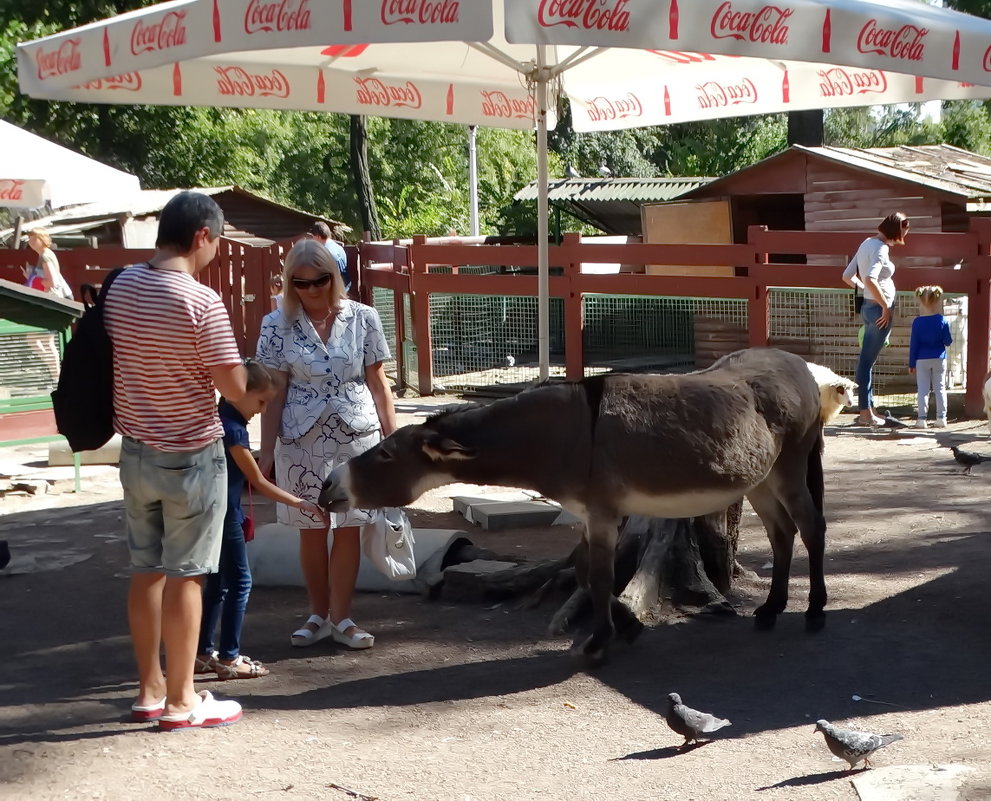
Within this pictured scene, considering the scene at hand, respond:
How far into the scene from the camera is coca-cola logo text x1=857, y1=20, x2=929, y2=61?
5.61 m

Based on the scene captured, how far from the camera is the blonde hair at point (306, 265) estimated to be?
16.2ft

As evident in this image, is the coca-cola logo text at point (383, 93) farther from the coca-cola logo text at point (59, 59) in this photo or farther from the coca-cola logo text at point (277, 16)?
the coca-cola logo text at point (277, 16)

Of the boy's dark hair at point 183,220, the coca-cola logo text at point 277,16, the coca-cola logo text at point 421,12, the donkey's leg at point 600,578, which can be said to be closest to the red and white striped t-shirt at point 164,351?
the boy's dark hair at point 183,220

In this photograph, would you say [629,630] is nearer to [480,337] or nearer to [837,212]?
[480,337]

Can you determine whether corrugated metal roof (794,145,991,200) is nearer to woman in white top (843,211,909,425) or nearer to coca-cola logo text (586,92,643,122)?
woman in white top (843,211,909,425)

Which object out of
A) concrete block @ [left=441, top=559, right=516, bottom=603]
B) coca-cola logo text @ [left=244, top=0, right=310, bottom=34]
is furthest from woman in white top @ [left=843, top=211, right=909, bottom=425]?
coca-cola logo text @ [left=244, top=0, right=310, bottom=34]

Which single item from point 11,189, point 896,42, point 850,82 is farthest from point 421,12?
point 11,189

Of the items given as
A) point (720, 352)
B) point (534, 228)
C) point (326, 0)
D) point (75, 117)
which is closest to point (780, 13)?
point (326, 0)

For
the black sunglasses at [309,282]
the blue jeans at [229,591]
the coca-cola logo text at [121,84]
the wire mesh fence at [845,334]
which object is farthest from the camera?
the wire mesh fence at [845,334]

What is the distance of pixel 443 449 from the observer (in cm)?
498

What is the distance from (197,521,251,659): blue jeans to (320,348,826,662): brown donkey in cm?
38

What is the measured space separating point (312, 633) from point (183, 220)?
6.87 ft

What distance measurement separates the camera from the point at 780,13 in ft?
18.1

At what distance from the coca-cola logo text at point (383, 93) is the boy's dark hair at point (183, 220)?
516cm
